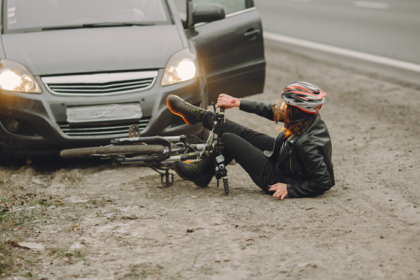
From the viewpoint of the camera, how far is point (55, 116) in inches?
190

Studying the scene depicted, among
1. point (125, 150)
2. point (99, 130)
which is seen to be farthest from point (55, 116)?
point (125, 150)

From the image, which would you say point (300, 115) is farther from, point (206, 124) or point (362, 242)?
point (362, 242)

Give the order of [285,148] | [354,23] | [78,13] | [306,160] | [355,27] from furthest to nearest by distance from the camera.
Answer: [354,23] < [355,27] < [78,13] < [285,148] < [306,160]

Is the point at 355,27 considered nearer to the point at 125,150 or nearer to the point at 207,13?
the point at 207,13

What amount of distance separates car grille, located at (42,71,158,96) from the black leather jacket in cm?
123

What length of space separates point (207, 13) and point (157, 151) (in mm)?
2220

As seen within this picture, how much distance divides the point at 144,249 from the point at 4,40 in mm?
3002

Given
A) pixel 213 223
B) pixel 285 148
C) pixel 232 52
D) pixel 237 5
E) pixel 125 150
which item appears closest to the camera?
pixel 213 223

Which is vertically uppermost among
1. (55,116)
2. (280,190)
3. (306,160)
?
(55,116)

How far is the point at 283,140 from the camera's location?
4.27 m

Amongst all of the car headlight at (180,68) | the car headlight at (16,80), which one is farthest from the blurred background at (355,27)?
the car headlight at (16,80)

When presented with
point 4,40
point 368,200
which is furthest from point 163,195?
point 4,40

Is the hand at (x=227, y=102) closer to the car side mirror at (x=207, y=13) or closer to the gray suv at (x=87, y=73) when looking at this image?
the gray suv at (x=87, y=73)

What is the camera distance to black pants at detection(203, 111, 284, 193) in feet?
14.2
